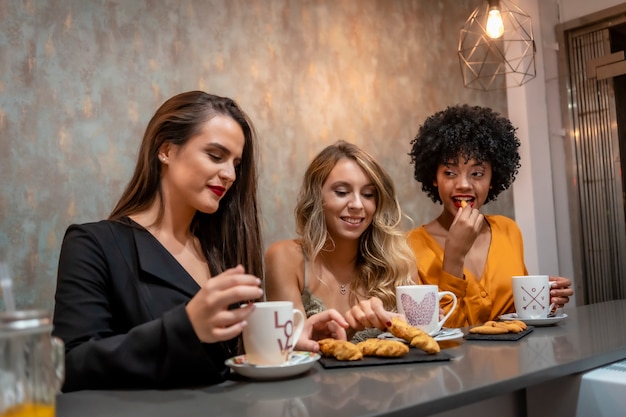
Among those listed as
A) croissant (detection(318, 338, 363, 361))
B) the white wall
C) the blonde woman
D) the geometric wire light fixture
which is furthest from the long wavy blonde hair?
the white wall

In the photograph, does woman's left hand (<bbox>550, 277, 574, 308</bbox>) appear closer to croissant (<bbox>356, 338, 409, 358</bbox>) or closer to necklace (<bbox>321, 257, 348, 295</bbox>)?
necklace (<bbox>321, 257, 348, 295</bbox>)

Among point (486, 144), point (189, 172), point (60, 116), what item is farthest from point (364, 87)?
point (189, 172)

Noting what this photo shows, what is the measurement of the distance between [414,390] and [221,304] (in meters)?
0.29

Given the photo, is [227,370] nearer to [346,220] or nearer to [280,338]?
[280,338]

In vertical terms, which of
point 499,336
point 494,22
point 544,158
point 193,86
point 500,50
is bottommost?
point 499,336

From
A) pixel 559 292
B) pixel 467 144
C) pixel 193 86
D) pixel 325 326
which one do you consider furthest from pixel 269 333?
pixel 193 86

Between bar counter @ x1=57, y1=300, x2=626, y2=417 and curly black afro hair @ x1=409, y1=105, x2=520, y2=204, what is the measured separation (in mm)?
1153

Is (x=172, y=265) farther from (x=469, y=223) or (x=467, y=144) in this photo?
(x=467, y=144)

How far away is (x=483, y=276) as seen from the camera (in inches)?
80.3

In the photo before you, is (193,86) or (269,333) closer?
(269,333)

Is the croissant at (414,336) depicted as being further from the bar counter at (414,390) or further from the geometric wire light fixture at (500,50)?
the geometric wire light fixture at (500,50)

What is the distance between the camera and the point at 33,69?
2.16 metres

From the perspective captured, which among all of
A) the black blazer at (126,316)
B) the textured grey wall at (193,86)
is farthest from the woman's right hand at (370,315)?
the textured grey wall at (193,86)

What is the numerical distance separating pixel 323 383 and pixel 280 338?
0.33 ft
